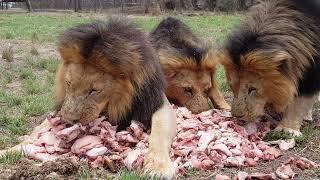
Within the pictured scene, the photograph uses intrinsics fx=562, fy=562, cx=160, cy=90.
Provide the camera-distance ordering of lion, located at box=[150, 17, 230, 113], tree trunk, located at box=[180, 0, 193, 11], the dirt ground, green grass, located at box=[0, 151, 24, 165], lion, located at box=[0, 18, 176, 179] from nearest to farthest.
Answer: the dirt ground
green grass, located at box=[0, 151, 24, 165]
lion, located at box=[0, 18, 176, 179]
lion, located at box=[150, 17, 230, 113]
tree trunk, located at box=[180, 0, 193, 11]

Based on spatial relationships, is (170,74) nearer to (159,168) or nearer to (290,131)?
(290,131)

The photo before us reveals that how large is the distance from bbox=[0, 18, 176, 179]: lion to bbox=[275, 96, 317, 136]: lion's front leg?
1.21 m

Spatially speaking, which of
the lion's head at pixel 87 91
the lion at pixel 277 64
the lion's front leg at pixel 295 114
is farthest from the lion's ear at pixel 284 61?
the lion's head at pixel 87 91

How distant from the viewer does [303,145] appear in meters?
4.61

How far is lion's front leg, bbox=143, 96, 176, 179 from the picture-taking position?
3.60 m

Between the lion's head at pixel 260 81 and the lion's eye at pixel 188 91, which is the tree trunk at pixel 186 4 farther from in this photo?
the lion's head at pixel 260 81

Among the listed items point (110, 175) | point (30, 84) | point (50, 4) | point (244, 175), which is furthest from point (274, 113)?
point (50, 4)

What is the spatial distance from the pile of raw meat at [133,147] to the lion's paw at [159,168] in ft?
0.30

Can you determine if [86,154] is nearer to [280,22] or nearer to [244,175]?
[244,175]

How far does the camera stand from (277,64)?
4.67 m

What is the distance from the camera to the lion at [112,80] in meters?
4.02

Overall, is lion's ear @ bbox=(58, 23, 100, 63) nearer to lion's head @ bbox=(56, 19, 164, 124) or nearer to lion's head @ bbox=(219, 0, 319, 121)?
lion's head @ bbox=(56, 19, 164, 124)

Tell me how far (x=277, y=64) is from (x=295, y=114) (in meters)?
0.62

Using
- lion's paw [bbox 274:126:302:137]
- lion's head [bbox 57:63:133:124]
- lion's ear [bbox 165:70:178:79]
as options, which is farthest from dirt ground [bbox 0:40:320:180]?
lion's ear [bbox 165:70:178:79]
